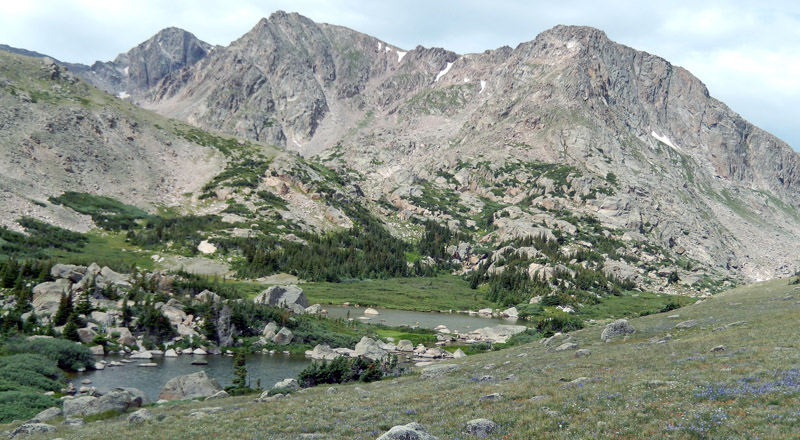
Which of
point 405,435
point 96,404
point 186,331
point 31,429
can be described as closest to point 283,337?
point 186,331

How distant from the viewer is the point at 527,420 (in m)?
19.4

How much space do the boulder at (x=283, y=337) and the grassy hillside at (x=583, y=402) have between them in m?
40.5

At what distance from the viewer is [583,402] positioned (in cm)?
2145

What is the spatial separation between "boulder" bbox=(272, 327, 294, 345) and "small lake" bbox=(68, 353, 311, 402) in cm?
522

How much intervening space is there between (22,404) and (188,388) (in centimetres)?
1212

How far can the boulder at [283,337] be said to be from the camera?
7794 cm

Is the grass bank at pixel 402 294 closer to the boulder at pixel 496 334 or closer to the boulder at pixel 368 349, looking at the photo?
the boulder at pixel 496 334

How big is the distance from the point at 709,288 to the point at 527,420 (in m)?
219

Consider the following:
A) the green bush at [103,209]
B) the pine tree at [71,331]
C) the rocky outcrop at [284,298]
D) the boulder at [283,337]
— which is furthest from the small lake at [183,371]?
the green bush at [103,209]

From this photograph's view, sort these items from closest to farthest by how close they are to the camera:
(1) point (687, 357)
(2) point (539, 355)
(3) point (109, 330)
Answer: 1. (1) point (687, 357)
2. (2) point (539, 355)
3. (3) point (109, 330)

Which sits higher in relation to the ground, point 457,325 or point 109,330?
point 109,330

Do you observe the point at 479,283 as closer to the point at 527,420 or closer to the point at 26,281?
the point at 26,281

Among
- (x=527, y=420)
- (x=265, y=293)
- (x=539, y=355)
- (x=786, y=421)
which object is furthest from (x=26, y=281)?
(x=786, y=421)

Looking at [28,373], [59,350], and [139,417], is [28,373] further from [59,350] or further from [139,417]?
[139,417]
